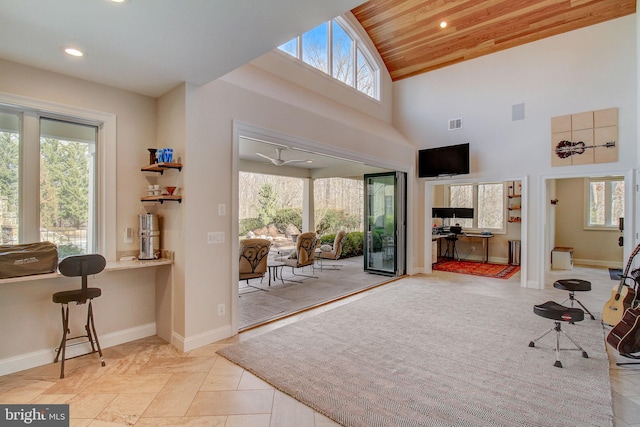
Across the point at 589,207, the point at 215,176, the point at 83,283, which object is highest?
the point at 215,176

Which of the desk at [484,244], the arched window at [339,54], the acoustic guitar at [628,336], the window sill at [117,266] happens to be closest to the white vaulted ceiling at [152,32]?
the window sill at [117,266]

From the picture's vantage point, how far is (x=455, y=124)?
6.46 metres

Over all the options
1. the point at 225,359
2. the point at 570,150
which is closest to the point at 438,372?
the point at 225,359

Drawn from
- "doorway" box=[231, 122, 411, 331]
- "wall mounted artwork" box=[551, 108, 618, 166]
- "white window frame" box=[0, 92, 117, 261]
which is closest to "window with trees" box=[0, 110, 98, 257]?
"white window frame" box=[0, 92, 117, 261]

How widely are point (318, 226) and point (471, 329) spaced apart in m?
8.80

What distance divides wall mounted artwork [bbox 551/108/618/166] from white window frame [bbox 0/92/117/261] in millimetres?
6659

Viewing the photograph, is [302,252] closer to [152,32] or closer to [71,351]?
[71,351]

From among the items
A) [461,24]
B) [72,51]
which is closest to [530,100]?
[461,24]

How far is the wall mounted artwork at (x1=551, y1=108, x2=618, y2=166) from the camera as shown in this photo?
16.3 feet

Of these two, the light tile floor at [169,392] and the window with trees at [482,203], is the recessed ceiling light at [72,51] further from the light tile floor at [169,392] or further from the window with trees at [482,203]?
the window with trees at [482,203]

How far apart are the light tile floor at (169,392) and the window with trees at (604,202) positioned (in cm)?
635

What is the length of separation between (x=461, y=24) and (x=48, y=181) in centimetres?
666

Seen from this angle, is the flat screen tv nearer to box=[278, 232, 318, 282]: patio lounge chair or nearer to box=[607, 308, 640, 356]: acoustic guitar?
box=[278, 232, 318, 282]: patio lounge chair

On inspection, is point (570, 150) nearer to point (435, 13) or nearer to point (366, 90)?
point (435, 13)
